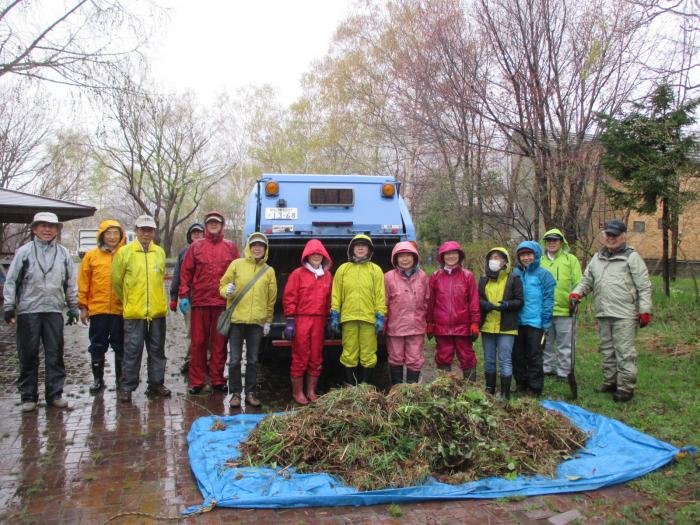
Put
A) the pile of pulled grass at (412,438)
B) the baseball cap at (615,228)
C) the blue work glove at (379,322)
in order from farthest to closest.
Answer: the baseball cap at (615,228), the blue work glove at (379,322), the pile of pulled grass at (412,438)

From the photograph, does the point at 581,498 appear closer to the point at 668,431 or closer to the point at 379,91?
the point at 668,431

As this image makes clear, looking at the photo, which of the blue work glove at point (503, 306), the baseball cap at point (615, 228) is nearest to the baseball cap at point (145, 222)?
the blue work glove at point (503, 306)

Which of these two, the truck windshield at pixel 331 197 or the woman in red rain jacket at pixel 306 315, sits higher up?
the truck windshield at pixel 331 197

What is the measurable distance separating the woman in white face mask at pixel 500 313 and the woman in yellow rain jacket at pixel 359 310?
3.62ft

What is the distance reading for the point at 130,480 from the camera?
12.6 feet

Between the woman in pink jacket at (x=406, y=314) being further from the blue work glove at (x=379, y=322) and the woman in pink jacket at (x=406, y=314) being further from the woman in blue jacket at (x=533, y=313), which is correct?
the woman in blue jacket at (x=533, y=313)

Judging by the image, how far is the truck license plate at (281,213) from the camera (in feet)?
21.6

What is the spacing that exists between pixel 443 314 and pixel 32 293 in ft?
13.8

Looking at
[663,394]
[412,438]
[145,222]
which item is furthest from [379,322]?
[663,394]

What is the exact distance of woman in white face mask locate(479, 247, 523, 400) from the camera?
543 centimetres

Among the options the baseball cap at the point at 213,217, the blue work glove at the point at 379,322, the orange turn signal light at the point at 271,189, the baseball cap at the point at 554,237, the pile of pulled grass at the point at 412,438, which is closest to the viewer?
the pile of pulled grass at the point at 412,438

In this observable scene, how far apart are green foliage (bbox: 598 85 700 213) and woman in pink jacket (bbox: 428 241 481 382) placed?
5359mm

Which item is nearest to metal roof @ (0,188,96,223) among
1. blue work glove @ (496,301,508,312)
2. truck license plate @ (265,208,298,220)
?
truck license plate @ (265,208,298,220)

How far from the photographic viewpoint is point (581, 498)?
11.6 feet
